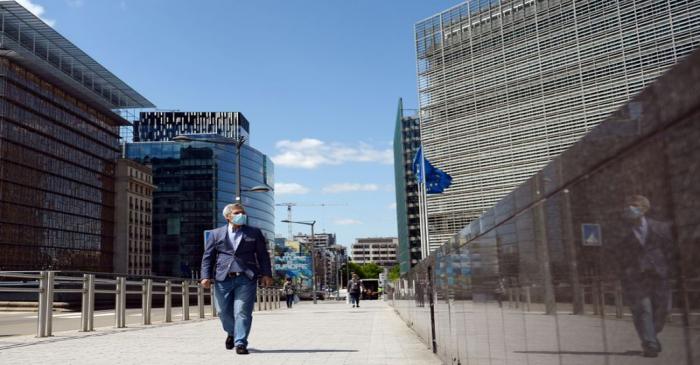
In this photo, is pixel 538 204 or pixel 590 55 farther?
pixel 590 55

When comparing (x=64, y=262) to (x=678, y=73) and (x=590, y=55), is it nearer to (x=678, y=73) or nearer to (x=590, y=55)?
(x=590, y=55)

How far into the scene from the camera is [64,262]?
9331 centimetres

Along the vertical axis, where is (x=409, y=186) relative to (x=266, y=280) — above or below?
above

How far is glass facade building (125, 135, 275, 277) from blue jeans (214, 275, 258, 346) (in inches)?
4619

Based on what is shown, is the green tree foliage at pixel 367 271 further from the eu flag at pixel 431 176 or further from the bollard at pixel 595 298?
the bollard at pixel 595 298

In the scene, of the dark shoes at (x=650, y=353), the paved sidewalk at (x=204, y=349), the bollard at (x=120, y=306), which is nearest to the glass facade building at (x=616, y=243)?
the dark shoes at (x=650, y=353)

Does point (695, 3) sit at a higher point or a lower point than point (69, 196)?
higher

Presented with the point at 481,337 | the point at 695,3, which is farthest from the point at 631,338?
the point at 695,3

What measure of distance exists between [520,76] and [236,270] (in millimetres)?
102419

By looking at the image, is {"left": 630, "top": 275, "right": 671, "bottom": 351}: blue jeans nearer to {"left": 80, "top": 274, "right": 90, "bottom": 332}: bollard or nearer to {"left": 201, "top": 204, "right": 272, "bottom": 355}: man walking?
{"left": 201, "top": 204, "right": 272, "bottom": 355}: man walking

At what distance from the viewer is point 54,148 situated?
92.2 metres

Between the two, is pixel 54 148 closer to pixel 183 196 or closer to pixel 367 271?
pixel 183 196

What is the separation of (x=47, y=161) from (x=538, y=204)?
97.1 metres

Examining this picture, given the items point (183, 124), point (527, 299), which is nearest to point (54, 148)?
point (183, 124)
